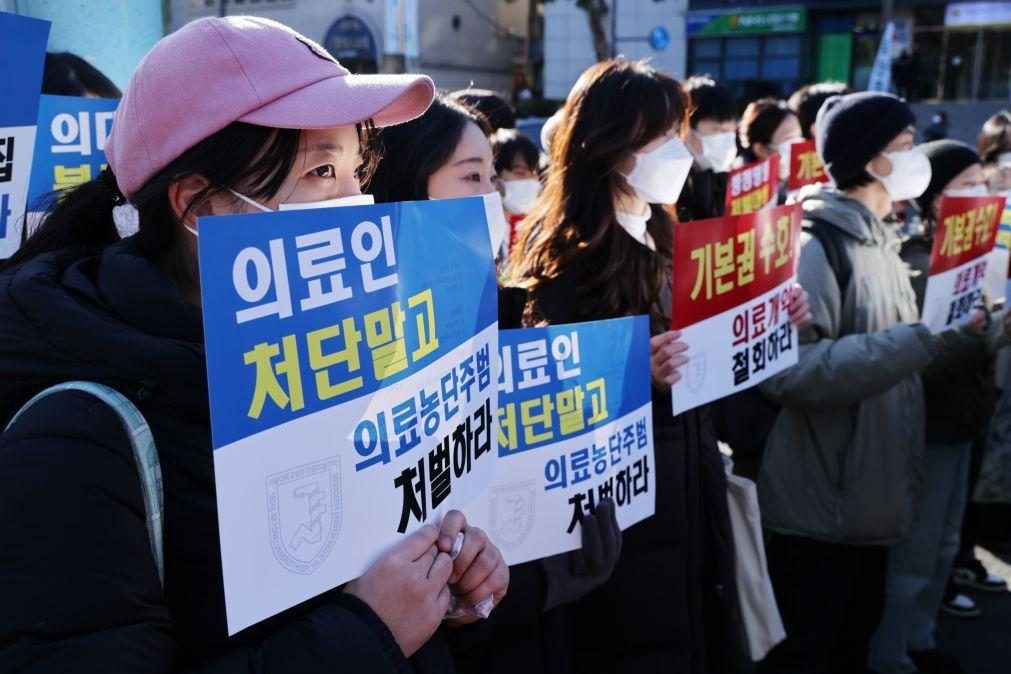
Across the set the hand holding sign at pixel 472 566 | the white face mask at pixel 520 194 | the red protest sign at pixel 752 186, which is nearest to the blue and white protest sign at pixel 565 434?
the hand holding sign at pixel 472 566

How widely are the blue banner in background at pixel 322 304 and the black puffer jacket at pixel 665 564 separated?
105 centimetres

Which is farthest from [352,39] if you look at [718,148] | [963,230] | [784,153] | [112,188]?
[112,188]

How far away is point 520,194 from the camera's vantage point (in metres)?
4.61

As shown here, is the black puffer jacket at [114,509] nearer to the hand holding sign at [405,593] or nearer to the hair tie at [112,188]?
the hand holding sign at [405,593]

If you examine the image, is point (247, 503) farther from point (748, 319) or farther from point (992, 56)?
point (992, 56)

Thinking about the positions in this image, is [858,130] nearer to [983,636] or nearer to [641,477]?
[641,477]

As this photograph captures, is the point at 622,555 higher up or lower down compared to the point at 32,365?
lower down

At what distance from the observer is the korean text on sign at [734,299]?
7.61 feet

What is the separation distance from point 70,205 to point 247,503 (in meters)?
0.74

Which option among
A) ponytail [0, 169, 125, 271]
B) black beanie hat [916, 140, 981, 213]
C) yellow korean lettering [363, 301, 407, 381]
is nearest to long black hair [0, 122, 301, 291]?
ponytail [0, 169, 125, 271]

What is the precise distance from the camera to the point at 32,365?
1.06 meters

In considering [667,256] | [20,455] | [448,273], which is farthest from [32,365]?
[667,256]

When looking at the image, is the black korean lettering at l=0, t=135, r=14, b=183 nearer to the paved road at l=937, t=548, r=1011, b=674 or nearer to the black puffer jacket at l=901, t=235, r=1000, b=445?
the black puffer jacket at l=901, t=235, r=1000, b=445

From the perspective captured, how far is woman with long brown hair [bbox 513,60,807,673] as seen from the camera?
2277mm
